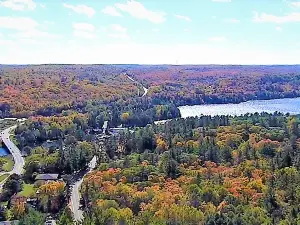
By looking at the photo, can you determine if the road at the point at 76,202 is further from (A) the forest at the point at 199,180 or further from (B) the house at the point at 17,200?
(B) the house at the point at 17,200

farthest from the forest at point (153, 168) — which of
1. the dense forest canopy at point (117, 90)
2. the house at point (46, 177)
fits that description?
the dense forest canopy at point (117, 90)

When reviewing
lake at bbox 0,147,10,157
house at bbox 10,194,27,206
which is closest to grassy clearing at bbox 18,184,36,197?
house at bbox 10,194,27,206

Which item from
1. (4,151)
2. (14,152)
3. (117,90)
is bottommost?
(4,151)

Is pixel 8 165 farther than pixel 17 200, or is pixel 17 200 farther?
pixel 8 165

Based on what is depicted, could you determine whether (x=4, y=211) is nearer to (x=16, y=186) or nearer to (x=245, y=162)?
(x=16, y=186)

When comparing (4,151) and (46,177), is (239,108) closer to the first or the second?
(4,151)

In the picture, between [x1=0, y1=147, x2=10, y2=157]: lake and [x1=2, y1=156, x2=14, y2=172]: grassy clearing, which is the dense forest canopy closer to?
[x1=0, y1=147, x2=10, y2=157]: lake

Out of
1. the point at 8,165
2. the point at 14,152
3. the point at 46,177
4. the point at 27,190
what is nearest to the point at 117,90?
the point at 14,152

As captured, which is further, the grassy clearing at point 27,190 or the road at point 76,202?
the grassy clearing at point 27,190
